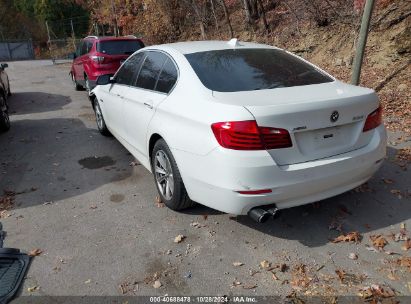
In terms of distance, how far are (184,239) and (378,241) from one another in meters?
1.77

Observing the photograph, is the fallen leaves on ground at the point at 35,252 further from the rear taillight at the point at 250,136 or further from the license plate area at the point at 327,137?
the license plate area at the point at 327,137

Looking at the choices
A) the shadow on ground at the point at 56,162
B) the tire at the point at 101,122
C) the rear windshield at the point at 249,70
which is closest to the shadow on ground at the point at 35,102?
the shadow on ground at the point at 56,162

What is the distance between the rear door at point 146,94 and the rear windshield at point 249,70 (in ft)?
1.18

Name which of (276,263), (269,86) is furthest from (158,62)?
(276,263)

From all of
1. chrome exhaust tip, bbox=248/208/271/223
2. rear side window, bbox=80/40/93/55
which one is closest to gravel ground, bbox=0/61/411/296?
chrome exhaust tip, bbox=248/208/271/223

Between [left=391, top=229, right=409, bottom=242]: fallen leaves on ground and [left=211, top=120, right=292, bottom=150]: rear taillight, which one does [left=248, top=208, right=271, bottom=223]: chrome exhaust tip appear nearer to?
[left=211, top=120, right=292, bottom=150]: rear taillight

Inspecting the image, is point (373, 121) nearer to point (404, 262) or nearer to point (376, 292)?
point (404, 262)

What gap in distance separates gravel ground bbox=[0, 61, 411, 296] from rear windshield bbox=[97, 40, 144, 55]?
5.26 metres

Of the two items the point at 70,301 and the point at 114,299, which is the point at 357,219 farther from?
the point at 70,301

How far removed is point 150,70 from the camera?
441 centimetres

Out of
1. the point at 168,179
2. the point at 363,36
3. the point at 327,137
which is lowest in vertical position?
the point at 168,179

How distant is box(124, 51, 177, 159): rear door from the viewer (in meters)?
3.92

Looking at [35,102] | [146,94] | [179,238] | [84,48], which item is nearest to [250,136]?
[179,238]

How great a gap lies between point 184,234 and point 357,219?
5.69ft
